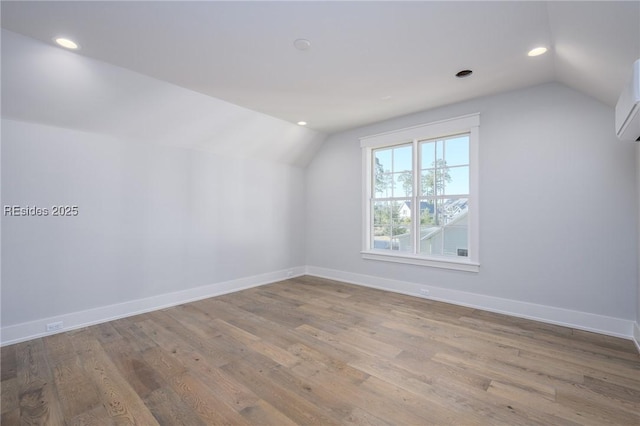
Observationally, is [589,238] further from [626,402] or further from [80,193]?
[80,193]

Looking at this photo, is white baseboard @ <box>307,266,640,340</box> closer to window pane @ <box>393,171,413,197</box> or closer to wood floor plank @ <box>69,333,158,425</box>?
window pane @ <box>393,171,413,197</box>

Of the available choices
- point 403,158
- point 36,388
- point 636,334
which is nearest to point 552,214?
point 636,334

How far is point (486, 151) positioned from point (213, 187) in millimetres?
3974

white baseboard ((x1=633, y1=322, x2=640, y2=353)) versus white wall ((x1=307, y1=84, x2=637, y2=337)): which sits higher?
white wall ((x1=307, y1=84, x2=637, y2=337))

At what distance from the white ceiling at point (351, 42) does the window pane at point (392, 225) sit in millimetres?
1863

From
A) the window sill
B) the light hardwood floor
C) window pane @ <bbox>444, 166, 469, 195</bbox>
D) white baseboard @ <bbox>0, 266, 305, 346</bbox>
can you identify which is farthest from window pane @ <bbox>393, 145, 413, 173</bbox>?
white baseboard @ <bbox>0, 266, 305, 346</bbox>

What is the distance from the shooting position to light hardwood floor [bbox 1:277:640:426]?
1804 millimetres

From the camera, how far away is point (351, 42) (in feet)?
8.06

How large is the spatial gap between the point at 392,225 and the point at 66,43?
448 cm

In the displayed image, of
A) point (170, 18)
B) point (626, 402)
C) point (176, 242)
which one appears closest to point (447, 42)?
point (170, 18)

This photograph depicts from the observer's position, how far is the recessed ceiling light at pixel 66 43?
94.4 inches

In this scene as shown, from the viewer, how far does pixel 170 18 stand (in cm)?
212

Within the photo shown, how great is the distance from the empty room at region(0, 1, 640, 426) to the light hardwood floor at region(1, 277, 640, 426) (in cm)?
2

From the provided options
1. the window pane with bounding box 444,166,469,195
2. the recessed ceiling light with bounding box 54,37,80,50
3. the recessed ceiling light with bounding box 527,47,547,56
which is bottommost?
the window pane with bounding box 444,166,469,195
